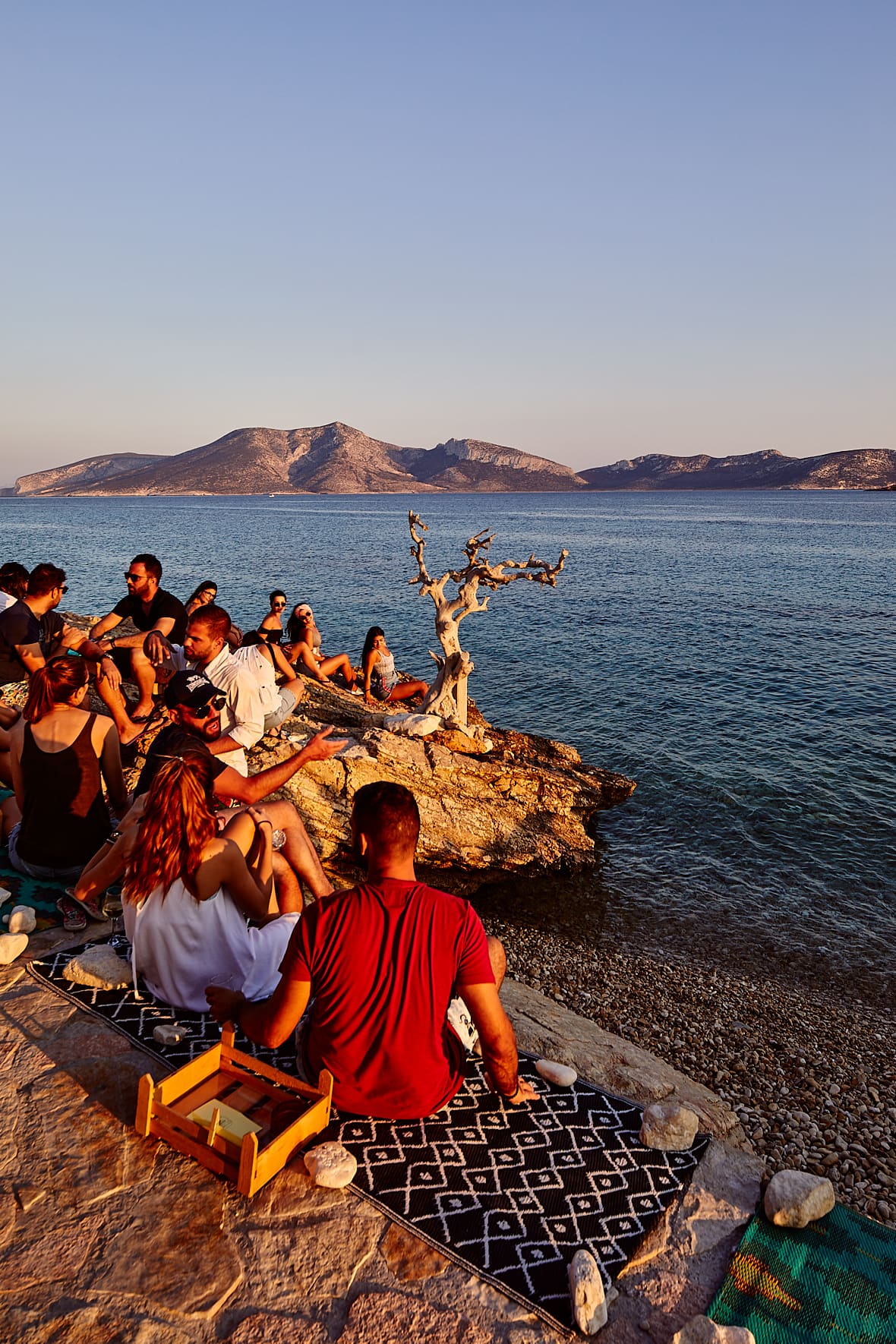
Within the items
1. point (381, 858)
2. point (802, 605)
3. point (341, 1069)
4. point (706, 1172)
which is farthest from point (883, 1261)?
point (802, 605)

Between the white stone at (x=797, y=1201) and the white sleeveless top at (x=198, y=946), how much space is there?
10.0 ft

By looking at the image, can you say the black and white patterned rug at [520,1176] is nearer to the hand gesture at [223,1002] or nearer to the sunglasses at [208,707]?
the hand gesture at [223,1002]

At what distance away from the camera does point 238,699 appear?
27.8 feet

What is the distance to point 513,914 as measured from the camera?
1172cm

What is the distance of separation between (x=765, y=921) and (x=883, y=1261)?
29.3 ft

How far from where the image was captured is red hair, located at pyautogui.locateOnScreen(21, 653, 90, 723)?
6.26m

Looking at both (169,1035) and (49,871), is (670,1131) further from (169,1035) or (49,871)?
(49,871)

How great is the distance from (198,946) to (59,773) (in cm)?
237

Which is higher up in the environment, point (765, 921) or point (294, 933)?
point (294, 933)

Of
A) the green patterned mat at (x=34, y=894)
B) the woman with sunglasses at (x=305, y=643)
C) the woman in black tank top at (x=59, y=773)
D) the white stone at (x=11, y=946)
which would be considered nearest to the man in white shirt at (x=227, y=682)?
the woman in black tank top at (x=59, y=773)

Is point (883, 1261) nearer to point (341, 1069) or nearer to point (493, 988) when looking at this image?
point (493, 988)

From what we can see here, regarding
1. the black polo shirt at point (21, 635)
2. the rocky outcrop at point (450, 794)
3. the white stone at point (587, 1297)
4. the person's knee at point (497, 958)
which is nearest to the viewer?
the white stone at point (587, 1297)

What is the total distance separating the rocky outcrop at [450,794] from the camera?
11.2 metres

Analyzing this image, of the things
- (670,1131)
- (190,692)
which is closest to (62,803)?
(190,692)
